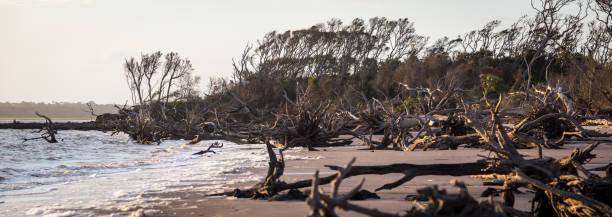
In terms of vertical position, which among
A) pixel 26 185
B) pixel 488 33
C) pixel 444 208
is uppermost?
pixel 488 33

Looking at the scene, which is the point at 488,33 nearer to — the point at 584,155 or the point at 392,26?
the point at 392,26

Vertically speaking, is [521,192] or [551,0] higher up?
[551,0]

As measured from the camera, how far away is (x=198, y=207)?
3.63 metres

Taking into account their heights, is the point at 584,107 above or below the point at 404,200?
above

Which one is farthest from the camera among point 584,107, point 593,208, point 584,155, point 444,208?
point 584,107

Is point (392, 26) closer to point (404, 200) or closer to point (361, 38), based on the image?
point (361, 38)

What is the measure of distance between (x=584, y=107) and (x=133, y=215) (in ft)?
46.5

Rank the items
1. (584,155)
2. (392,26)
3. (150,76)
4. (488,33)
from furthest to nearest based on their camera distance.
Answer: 1. (392,26)
2. (488,33)
3. (150,76)
4. (584,155)

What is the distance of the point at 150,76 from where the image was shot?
3888 centimetres

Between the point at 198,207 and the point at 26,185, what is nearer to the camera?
the point at 198,207

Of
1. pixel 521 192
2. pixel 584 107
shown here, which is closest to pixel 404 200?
pixel 521 192

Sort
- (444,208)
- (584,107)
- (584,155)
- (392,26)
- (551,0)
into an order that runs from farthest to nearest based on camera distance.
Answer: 1. (392,26)
2. (551,0)
3. (584,107)
4. (584,155)
5. (444,208)

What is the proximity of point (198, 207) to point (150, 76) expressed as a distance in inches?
1466

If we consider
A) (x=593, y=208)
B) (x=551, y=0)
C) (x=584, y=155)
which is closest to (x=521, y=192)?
(x=584, y=155)
